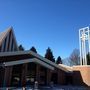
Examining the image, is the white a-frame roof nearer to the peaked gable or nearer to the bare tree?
the peaked gable

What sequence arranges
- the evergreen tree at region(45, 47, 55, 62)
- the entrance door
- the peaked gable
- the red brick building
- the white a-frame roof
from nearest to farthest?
the red brick building, the white a-frame roof, the entrance door, the peaked gable, the evergreen tree at region(45, 47, 55, 62)

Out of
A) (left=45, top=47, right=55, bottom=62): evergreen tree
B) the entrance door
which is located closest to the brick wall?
the entrance door

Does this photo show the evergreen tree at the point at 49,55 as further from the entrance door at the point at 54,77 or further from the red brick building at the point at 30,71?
the entrance door at the point at 54,77

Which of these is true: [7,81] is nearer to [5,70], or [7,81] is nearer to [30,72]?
[5,70]

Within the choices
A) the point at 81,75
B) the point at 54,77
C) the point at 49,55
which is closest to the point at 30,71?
the point at 54,77

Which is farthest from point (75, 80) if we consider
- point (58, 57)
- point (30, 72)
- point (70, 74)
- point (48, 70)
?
point (58, 57)

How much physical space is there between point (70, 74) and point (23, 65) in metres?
11.2

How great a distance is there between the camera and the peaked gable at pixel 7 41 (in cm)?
3330

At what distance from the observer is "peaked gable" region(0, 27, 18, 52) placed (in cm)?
3330

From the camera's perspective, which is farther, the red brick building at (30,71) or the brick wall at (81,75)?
the brick wall at (81,75)

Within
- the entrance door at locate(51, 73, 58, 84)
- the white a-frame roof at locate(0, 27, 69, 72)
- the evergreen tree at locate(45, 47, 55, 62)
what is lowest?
the entrance door at locate(51, 73, 58, 84)

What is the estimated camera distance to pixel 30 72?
25750 mm

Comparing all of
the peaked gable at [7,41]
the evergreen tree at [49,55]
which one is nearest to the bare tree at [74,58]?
the evergreen tree at [49,55]

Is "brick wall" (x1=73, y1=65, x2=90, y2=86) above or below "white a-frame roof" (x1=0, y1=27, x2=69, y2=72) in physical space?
below
